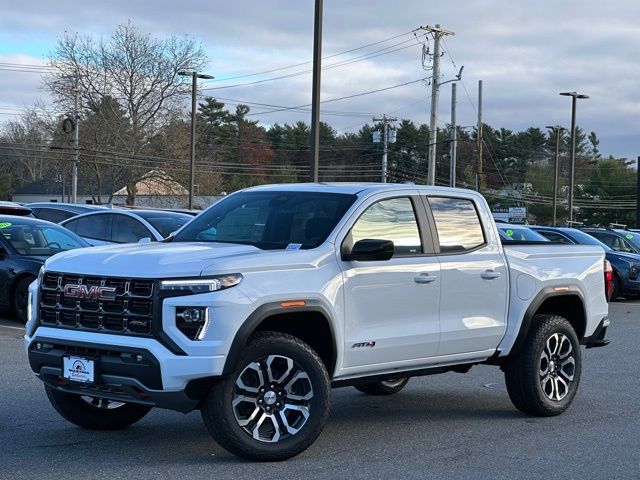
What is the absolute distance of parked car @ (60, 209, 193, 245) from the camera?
1733cm

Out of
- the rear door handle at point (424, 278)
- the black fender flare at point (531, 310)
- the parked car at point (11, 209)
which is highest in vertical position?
the parked car at point (11, 209)

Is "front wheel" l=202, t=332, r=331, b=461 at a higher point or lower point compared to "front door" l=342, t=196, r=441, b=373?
lower

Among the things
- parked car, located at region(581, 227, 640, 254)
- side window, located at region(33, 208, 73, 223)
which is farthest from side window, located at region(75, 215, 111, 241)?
parked car, located at region(581, 227, 640, 254)

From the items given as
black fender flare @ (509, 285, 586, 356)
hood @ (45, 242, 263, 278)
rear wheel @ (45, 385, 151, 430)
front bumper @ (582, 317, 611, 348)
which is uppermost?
hood @ (45, 242, 263, 278)

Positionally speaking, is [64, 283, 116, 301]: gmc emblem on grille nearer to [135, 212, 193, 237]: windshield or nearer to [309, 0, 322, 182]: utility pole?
[135, 212, 193, 237]: windshield

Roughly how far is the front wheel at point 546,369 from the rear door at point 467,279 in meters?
0.43

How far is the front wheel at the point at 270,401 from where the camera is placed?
6.15 m

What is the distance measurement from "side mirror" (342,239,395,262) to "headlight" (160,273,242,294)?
1.04 metres

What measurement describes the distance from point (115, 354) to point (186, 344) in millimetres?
492

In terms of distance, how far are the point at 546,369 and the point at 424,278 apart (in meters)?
1.80

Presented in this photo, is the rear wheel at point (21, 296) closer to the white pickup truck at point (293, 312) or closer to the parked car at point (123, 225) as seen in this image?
the parked car at point (123, 225)

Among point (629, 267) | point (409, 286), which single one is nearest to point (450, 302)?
point (409, 286)

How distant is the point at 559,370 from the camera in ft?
27.8

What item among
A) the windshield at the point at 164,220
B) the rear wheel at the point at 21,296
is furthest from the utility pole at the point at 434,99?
the rear wheel at the point at 21,296
